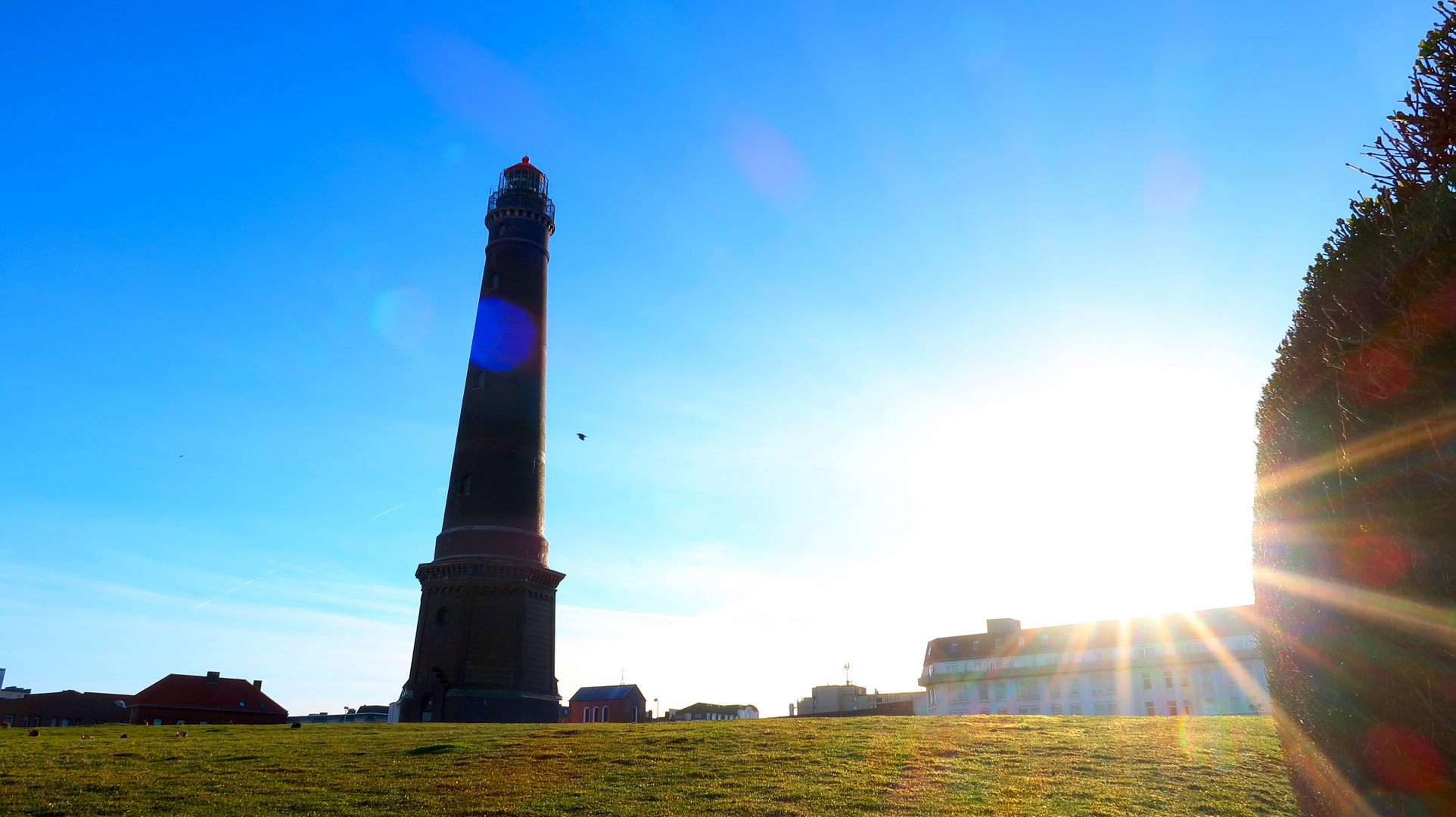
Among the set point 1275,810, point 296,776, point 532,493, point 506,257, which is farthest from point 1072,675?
point 296,776

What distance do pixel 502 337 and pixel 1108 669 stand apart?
2296 inches

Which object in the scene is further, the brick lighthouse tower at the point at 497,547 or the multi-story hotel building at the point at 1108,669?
the multi-story hotel building at the point at 1108,669

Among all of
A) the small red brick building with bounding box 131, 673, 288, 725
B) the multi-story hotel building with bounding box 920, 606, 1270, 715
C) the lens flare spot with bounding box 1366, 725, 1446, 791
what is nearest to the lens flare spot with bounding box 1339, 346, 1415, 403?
the lens flare spot with bounding box 1366, 725, 1446, 791

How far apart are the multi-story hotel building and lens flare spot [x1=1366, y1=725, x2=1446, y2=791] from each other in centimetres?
6513

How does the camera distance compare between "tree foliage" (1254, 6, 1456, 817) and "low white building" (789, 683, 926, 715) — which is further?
"low white building" (789, 683, 926, 715)

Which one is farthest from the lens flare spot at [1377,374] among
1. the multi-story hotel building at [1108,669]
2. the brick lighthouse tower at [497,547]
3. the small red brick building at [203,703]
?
the small red brick building at [203,703]

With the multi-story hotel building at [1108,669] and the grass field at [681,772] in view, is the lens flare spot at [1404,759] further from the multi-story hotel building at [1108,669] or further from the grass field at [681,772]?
the multi-story hotel building at [1108,669]

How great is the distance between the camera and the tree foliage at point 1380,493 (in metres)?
5.75

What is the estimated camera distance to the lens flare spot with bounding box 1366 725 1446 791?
598cm

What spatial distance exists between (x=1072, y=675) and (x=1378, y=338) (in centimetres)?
7689

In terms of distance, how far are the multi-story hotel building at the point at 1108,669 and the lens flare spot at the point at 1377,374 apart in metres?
66.3

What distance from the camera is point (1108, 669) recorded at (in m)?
73.2

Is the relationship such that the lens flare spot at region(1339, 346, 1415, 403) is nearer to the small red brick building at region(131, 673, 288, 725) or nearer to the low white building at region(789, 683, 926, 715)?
the low white building at region(789, 683, 926, 715)

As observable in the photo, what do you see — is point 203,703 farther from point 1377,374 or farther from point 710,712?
point 1377,374
